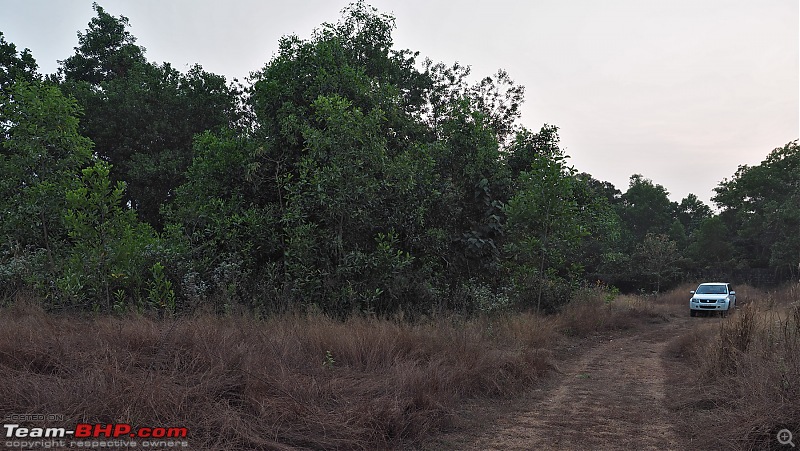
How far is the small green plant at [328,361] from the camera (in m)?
5.95

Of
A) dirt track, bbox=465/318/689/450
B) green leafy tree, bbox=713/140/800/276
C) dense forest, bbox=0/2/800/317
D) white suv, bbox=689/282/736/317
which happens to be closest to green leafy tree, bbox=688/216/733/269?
green leafy tree, bbox=713/140/800/276

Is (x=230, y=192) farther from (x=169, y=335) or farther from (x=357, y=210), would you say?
(x=169, y=335)

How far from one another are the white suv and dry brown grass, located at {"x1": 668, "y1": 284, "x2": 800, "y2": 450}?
13464 millimetres

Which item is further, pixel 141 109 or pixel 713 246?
pixel 713 246

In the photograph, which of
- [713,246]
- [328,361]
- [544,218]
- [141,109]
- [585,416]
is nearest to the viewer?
[585,416]

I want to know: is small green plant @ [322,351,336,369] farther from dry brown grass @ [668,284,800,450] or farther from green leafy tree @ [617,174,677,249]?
green leafy tree @ [617,174,677,249]

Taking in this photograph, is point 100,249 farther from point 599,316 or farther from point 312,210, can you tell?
point 599,316

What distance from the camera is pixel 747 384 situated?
513 centimetres

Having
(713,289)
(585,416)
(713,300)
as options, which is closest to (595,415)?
(585,416)

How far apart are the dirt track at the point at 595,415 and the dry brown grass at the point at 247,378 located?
0.69m

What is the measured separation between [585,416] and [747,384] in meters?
1.73

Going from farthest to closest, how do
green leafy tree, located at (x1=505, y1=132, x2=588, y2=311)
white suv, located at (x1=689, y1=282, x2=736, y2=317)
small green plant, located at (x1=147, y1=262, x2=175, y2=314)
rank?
white suv, located at (x1=689, y1=282, x2=736, y2=317)
green leafy tree, located at (x1=505, y1=132, x2=588, y2=311)
small green plant, located at (x1=147, y1=262, x2=175, y2=314)

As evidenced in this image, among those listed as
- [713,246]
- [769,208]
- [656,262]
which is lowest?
[656,262]

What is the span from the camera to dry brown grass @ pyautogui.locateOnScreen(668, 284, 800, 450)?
171 inches
